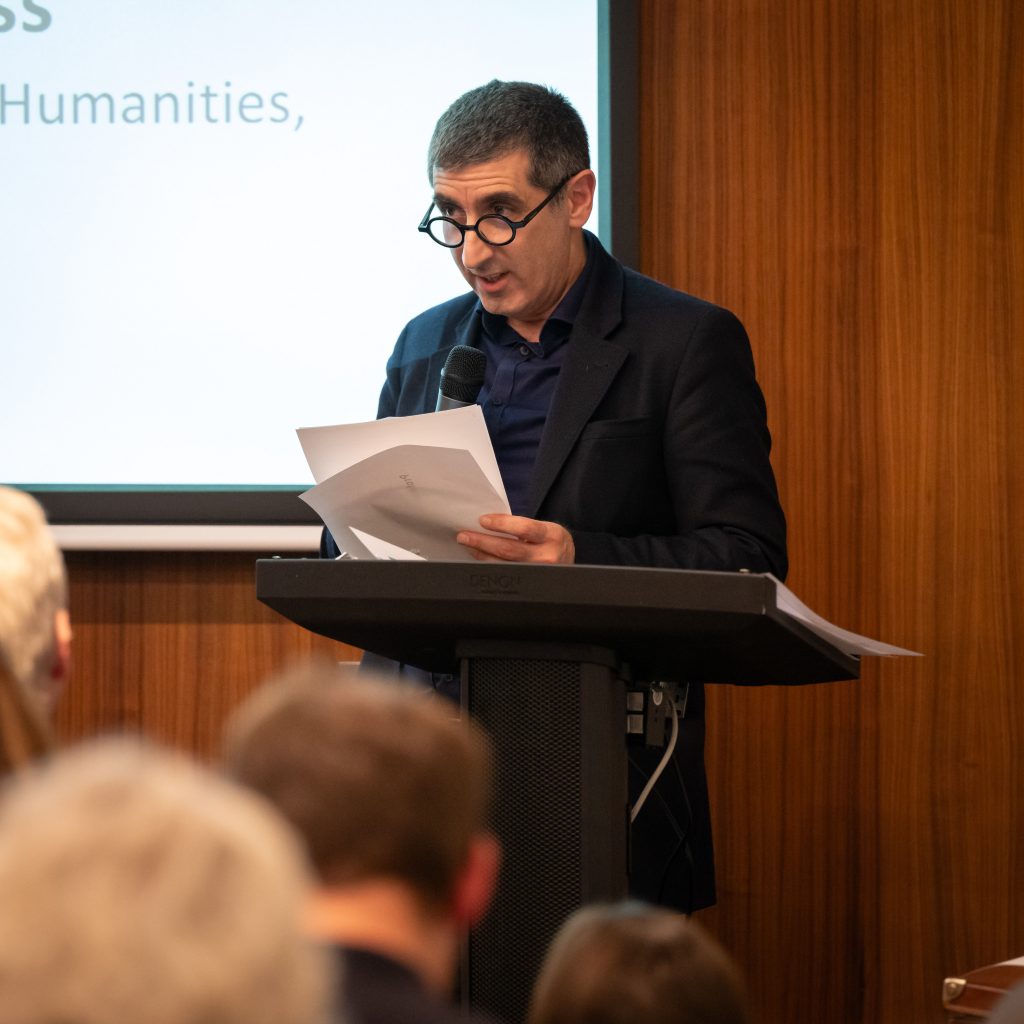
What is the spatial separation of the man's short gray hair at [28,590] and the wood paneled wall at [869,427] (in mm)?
2126

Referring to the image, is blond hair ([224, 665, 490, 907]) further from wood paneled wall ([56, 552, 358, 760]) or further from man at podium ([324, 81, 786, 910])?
wood paneled wall ([56, 552, 358, 760])

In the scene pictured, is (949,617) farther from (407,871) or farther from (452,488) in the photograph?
(407,871)

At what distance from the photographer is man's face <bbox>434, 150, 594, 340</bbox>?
7.18 feet

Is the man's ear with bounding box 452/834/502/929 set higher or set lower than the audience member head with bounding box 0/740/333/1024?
lower

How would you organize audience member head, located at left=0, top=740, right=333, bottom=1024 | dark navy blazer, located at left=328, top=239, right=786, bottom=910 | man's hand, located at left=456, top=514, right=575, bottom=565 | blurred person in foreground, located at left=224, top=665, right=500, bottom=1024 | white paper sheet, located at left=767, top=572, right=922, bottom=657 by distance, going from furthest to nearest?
dark navy blazer, located at left=328, top=239, right=786, bottom=910 < man's hand, located at left=456, top=514, right=575, bottom=565 < white paper sheet, located at left=767, top=572, right=922, bottom=657 < blurred person in foreground, located at left=224, top=665, right=500, bottom=1024 < audience member head, located at left=0, top=740, right=333, bottom=1024

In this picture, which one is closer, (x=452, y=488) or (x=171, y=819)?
(x=171, y=819)

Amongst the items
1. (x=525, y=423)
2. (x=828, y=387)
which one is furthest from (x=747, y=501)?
(x=828, y=387)

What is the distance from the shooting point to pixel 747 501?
206 cm

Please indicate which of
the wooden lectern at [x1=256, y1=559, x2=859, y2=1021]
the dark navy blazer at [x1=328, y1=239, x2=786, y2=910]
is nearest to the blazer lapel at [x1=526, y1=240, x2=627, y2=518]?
the dark navy blazer at [x1=328, y1=239, x2=786, y2=910]

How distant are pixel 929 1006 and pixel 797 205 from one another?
1.61 m

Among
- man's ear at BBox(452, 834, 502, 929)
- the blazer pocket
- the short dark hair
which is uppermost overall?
the short dark hair

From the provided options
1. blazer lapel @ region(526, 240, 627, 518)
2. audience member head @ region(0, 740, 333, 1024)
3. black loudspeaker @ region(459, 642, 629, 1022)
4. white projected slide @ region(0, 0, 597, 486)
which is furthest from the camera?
white projected slide @ region(0, 0, 597, 486)

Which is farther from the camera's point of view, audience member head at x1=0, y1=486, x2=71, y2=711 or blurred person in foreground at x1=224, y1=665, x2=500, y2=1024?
audience member head at x1=0, y1=486, x2=71, y2=711

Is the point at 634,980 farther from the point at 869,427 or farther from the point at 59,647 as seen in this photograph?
the point at 869,427
